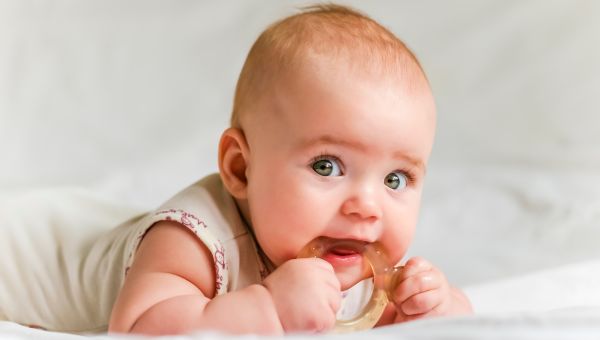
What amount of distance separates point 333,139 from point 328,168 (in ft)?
0.12

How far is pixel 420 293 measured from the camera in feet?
4.36

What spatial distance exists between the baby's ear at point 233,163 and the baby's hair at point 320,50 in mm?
27

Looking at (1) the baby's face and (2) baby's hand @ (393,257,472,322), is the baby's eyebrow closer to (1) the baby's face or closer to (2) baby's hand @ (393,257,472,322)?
(1) the baby's face

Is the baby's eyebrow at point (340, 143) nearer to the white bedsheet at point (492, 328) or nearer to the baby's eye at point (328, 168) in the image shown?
the baby's eye at point (328, 168)

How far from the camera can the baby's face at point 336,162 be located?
1274mm

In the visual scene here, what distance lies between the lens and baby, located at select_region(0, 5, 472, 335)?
4.09 feet

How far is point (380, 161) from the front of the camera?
1287mm

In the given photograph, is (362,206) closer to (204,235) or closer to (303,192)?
(303,192)

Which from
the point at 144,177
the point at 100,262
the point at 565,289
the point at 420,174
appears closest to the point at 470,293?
the point at 565,289

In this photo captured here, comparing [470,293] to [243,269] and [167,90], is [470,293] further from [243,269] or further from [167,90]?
[167,90]

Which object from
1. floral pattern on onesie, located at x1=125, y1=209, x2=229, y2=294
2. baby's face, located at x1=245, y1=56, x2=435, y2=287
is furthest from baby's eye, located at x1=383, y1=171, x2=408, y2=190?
floral pattern on onesie, located at x1=125, y1=209, x2=229, y2=294

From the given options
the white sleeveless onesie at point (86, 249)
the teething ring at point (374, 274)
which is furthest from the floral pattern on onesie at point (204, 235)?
the teething ring at point (374, 274)

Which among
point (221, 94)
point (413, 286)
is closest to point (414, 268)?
point (413, 286)

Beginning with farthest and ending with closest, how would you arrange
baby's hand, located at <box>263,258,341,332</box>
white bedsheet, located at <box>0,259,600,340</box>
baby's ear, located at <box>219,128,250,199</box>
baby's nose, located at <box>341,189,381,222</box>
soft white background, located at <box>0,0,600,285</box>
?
soft white background, located at <box>0,0,600,285</box>
baby's ear, located at <box>219,128,250,199</box>
baby's nose, located at <box>341,189,381,222</box>
baby's hand, located at <box>263,258,341,332</box>
white bedsheet, located at <box>0,259,600,340</box>
